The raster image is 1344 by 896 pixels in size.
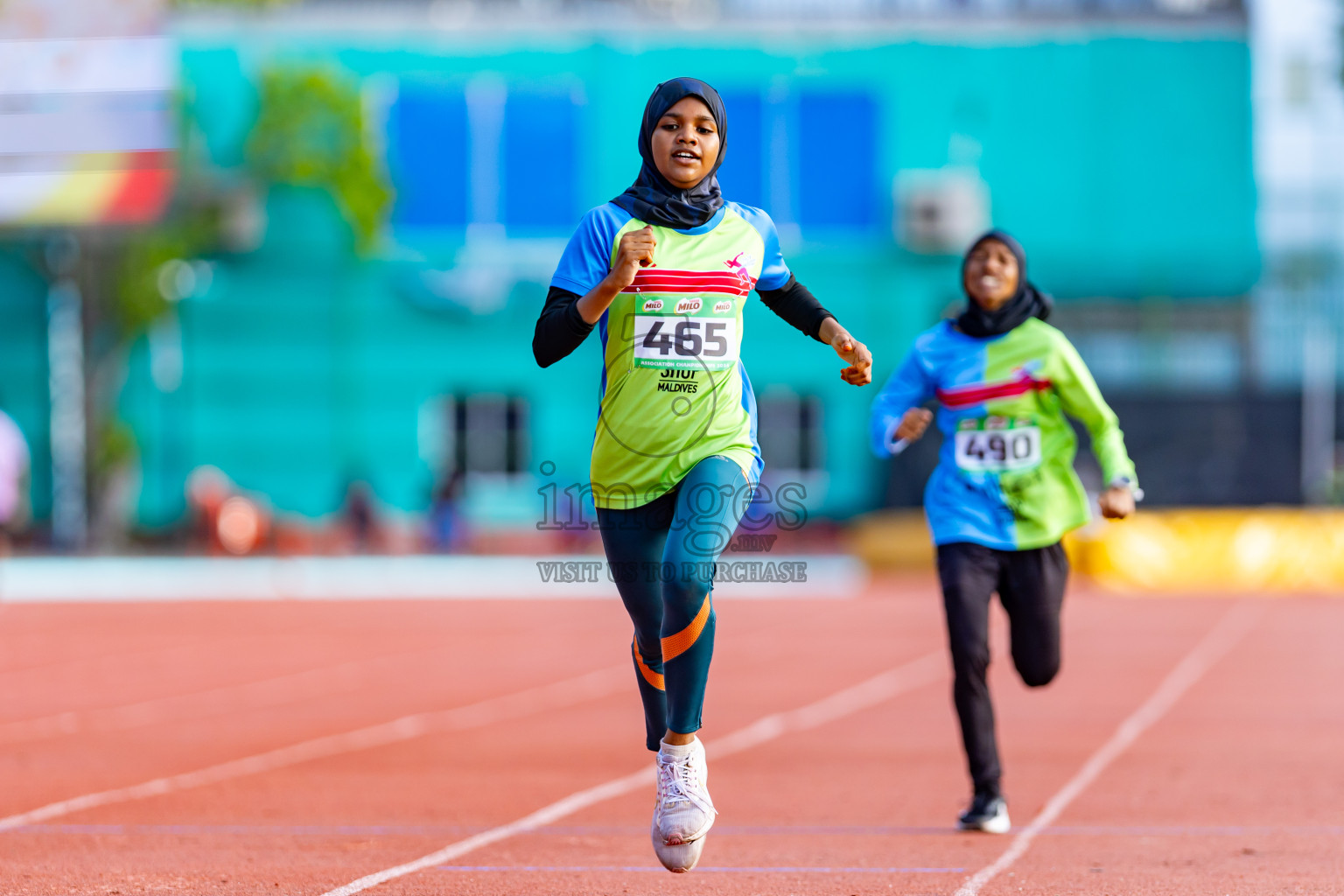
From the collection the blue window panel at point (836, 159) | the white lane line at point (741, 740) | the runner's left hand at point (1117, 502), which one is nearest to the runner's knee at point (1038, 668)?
the runner's left hand at point (1117, 502)

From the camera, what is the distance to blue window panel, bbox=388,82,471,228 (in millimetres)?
38500

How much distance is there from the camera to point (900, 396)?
301 inches

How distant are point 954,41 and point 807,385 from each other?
7.59 metres

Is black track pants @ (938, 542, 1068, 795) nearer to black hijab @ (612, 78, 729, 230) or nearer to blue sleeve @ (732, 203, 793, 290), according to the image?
blue sleeve @ (732, 203, 793, 290)

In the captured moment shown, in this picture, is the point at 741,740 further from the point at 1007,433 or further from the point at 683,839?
the point at 683,839

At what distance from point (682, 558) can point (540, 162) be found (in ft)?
110

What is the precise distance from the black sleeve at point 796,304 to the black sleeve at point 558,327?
69cm

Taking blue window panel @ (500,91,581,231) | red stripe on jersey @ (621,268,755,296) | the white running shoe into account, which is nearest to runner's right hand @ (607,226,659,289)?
red stripe on jersey @ (621,268,755,296)

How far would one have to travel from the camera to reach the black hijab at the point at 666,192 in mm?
5605

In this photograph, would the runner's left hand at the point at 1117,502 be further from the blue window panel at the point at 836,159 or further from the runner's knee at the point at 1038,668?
the blue window panel at the point at 836,159

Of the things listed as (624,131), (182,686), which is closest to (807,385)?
(624,131)

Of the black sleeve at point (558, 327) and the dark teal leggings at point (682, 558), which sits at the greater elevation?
the black sleeve at point (558, 327)

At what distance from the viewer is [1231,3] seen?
39.5m

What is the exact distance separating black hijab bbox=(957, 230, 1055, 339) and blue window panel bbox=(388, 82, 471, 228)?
31.5 meters
